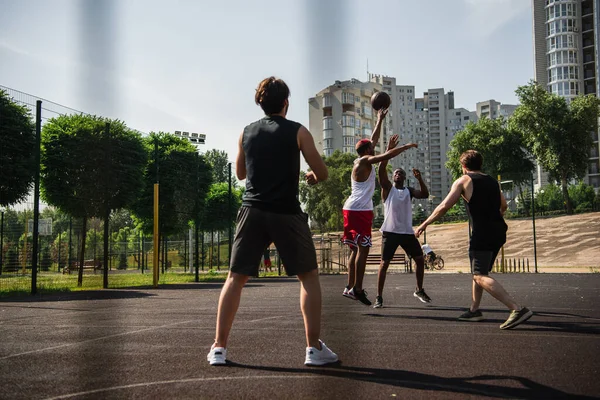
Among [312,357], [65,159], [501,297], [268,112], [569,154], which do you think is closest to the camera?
[312,357]

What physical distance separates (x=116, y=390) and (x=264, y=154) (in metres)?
1.66

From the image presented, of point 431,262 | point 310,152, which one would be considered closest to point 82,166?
point 310,152

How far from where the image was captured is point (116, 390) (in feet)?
10.2

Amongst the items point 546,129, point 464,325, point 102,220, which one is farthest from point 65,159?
point 546,129

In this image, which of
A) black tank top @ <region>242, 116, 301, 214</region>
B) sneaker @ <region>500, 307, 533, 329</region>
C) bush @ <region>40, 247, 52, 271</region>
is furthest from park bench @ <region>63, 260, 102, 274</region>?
black tank top @ <region>242, 116, 301, 214</region>

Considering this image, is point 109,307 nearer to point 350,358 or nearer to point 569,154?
point 350,358

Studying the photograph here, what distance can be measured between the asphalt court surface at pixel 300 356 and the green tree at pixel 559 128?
45.0 m

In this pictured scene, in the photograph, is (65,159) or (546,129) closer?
(65,159)

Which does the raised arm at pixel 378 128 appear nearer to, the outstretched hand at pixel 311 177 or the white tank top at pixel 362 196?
the white tank top at pixel 362 196

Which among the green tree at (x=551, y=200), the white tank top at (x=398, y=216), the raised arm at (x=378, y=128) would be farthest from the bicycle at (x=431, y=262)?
the green tree at (x=551, y=200)

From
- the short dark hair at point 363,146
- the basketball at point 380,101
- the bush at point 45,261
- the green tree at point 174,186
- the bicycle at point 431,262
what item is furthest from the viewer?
the bicycle at point 431,262

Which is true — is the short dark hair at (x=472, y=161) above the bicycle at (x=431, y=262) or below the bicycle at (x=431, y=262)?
above

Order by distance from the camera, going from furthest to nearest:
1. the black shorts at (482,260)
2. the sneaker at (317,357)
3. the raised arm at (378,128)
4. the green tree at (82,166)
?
the green tree at (82,166) < the raised arm at (378,128) < the black shorts at (482,260) < the sneaker at (317,357)

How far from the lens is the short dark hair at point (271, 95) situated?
3.85 m
